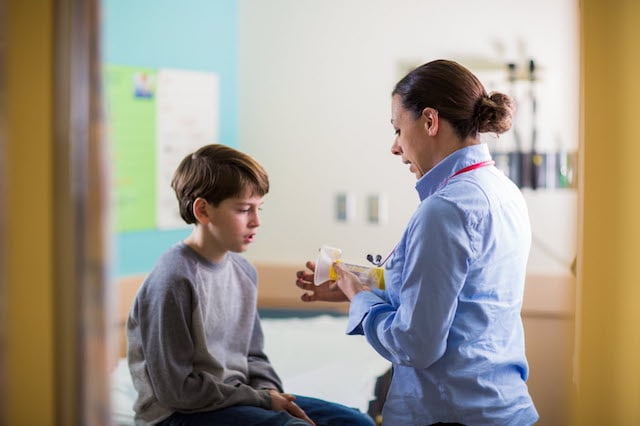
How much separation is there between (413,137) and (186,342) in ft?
2.18

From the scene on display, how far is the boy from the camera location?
5.79 ft

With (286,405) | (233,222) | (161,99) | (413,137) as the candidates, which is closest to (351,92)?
(161,99)

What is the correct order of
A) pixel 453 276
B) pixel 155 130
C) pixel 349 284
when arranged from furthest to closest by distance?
pixel 155 130
pixel 349 284
pixel 453 276

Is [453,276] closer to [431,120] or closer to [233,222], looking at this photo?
[431,120]

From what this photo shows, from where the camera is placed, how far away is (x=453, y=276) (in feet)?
4.69

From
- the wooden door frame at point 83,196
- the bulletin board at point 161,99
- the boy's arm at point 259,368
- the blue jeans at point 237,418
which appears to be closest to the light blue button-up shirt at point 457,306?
the blue jeans at point 237,418

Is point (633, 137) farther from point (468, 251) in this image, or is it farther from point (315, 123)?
point (315, 123)

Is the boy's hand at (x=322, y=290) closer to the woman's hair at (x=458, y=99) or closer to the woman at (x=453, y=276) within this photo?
the woman at (x=453, y=276)

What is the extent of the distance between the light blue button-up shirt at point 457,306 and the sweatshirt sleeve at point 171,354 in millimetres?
390

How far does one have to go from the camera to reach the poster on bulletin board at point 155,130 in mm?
2477

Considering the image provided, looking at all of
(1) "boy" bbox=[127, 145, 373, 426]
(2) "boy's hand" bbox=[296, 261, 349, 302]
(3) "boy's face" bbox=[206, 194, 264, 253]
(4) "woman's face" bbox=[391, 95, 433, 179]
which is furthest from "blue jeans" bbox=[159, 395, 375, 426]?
(4) "woman's face" bbox=[391, 95, 433, 179]

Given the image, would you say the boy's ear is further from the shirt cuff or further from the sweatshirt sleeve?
the shirt cuff

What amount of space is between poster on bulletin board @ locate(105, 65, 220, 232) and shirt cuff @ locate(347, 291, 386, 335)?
99 cm

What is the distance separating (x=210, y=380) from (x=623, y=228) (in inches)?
36.2
